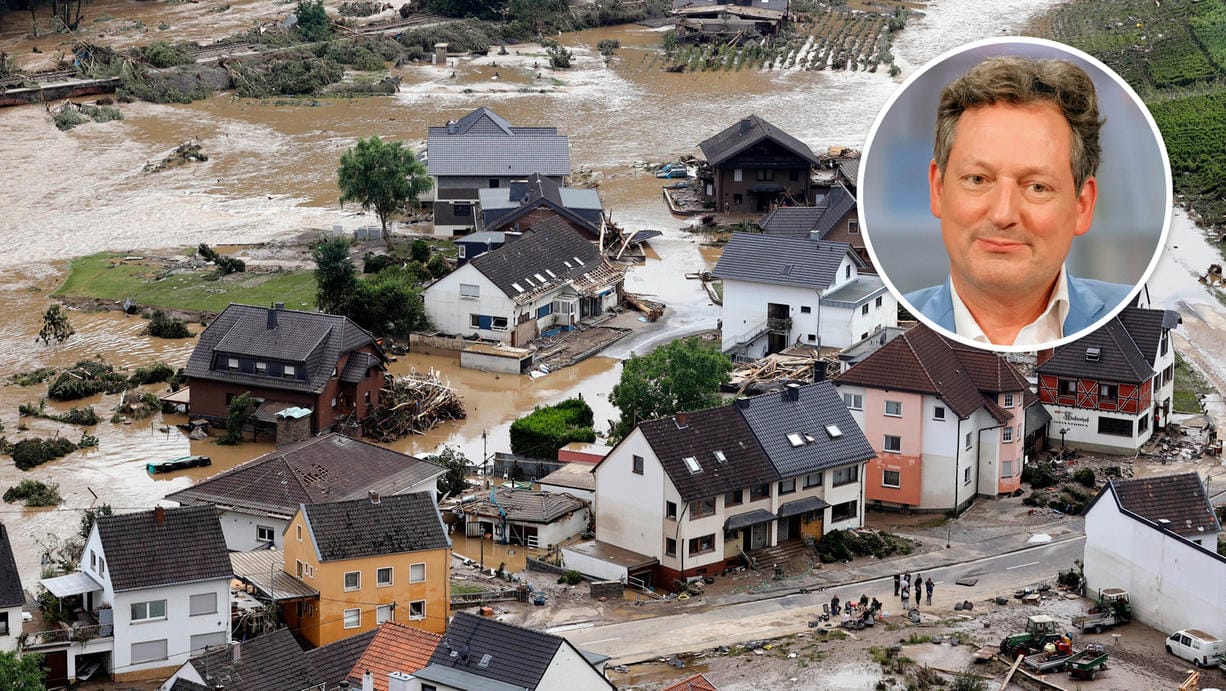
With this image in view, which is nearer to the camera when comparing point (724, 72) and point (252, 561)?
point (252, 561)

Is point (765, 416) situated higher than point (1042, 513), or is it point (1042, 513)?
point (765, 416)

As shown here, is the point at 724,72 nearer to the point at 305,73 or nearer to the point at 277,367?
the point at 305,73

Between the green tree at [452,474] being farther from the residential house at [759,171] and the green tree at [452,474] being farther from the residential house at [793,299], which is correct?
the residential house at [759,171]

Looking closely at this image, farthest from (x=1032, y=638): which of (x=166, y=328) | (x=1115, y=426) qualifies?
(x=166, y=328)

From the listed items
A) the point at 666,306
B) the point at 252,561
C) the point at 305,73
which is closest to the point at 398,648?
the point at 252,561

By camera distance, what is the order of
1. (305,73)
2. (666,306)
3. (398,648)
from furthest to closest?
(305,73)
(666,306)
(398,648)

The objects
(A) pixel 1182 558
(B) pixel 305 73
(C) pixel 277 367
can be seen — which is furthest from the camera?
(B) pixel 305 73

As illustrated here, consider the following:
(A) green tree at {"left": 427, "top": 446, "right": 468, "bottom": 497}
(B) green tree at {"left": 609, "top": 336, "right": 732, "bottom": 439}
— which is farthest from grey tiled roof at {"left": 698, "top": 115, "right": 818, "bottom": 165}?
(A) green tree at {"left": 427, "top": 446, "right": 468, "bottom": 497}

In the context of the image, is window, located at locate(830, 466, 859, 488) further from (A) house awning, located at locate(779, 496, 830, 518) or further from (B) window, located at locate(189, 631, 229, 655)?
(B) window, located at locate(189, 631, 229, 655)

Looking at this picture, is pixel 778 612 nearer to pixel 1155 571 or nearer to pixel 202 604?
pixel 1155 571
